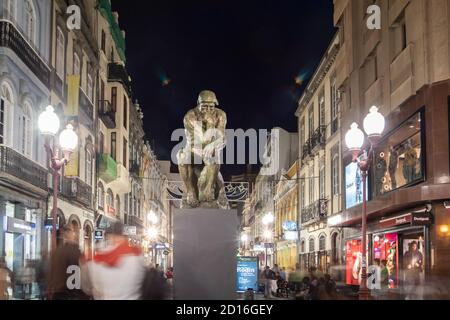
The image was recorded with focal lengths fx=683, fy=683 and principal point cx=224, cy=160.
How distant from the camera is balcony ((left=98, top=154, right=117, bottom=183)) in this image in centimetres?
3303

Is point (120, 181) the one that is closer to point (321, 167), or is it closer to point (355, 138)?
point (321, 167)

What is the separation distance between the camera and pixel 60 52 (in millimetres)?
25328

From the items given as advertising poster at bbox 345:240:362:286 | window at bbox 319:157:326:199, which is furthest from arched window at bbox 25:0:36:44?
window at bbox 319:157:326:199

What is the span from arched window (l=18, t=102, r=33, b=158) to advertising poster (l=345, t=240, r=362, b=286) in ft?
41.0

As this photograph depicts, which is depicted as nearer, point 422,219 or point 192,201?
point 192,201

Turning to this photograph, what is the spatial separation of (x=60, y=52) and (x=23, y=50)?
5565mm

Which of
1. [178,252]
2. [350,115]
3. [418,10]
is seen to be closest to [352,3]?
[350,115]

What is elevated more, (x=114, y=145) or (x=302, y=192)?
(x=114, y=145)

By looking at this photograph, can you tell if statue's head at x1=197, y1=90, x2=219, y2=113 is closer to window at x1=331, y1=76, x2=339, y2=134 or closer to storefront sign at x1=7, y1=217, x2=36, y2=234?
storefront sign at x1=7, y1=217, x2=36, y2=234

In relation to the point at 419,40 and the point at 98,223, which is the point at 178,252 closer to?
the point at 419,40

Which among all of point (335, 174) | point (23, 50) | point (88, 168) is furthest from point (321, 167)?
point (23, 50)

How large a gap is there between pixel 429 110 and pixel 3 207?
Result: 38.9 ft

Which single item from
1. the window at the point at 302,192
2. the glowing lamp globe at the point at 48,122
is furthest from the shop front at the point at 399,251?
the window at the point at 302,192

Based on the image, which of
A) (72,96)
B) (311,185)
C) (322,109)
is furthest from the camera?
(311,185)
